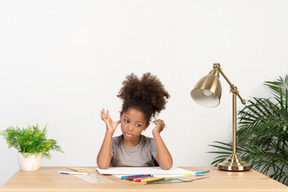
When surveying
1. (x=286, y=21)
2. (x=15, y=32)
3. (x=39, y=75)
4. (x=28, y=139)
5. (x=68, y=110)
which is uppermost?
(x=286, y=21)

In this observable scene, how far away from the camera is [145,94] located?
2.43 meters

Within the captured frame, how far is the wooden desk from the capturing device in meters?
1.68

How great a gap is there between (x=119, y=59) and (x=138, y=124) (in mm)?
1618

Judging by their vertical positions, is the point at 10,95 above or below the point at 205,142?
above

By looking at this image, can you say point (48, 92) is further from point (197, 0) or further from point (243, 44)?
point (243, 44)

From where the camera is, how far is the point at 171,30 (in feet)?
12.9

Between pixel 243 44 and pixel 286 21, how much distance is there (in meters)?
0.49

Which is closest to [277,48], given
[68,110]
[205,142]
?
[205,142]

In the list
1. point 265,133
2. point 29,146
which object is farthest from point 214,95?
point 265,133

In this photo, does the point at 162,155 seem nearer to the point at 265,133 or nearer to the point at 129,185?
the point at 129,185

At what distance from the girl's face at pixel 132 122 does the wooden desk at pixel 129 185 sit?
0.48m

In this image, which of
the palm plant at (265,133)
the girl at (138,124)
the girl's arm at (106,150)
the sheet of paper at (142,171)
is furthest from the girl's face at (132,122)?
the palm plant at (265,133)

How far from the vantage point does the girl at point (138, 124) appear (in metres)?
2.34

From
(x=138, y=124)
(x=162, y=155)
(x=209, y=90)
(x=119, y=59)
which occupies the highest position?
(x=119, y=59)
